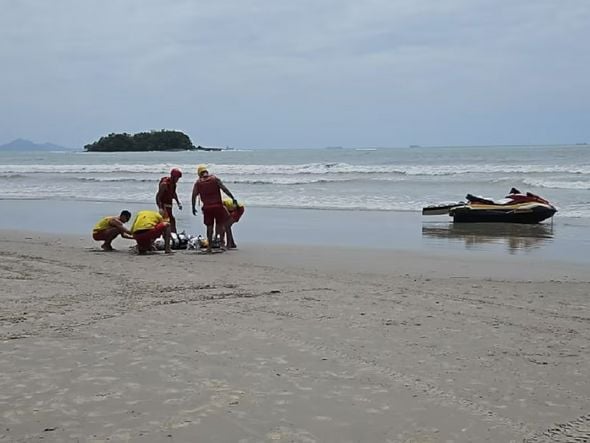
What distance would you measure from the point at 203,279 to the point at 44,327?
2.81m

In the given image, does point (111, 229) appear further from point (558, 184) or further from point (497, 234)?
point (558, 184)

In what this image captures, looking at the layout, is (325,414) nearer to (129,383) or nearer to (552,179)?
(129,383)

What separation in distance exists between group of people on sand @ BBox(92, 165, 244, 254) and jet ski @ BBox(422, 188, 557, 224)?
Result: 649cm

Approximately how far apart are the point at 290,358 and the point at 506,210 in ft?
40.4

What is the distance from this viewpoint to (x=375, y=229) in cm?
1504

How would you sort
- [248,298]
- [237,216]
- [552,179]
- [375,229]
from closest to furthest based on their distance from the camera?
[248,298], [237,216], [375,229], [552,179]

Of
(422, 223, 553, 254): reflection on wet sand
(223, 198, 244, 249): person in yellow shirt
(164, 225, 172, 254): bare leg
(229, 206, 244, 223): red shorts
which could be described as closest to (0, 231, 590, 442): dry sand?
(164, 225, 172, 254): bare leg

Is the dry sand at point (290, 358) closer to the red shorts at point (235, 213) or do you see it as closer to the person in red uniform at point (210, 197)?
the person in red uniform at point (210, 197)

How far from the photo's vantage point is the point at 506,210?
16.0 m

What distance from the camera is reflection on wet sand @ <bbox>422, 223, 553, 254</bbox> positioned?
12656mm

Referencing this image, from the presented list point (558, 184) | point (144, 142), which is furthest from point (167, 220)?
point (144, 142)

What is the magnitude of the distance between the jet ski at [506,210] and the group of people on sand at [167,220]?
21.3 feet

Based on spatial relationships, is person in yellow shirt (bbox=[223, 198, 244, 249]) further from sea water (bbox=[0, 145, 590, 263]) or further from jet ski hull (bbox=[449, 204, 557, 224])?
jet ski hull (bbox=[449, 204, 557, 224])

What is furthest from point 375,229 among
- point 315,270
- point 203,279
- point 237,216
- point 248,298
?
point 248,298
